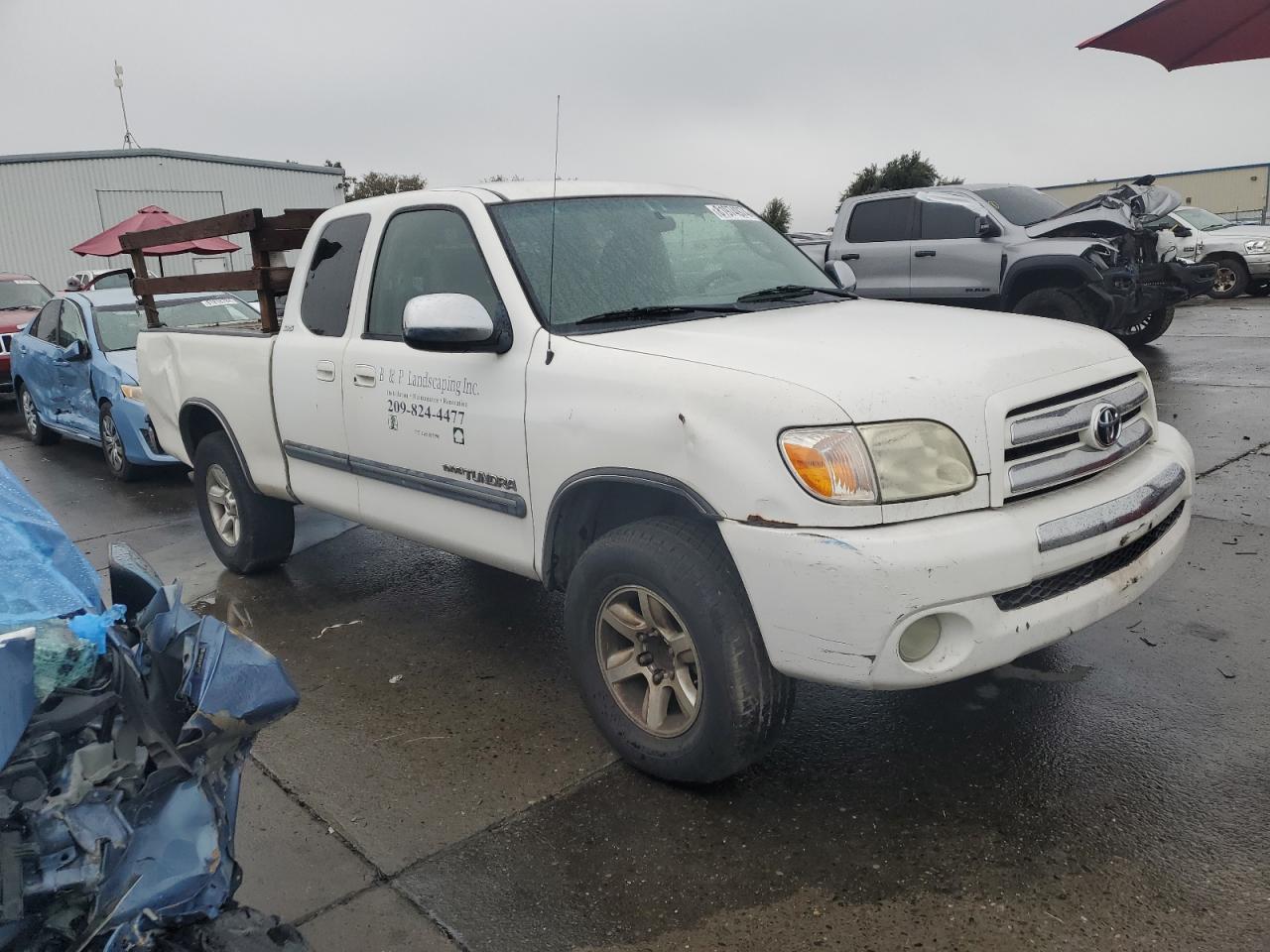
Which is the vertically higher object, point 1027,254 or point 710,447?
point 710,447

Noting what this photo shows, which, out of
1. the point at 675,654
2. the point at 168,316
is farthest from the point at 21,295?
the point at 675,654

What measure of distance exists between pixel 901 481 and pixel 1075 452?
70 centimetres

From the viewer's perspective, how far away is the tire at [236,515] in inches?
211

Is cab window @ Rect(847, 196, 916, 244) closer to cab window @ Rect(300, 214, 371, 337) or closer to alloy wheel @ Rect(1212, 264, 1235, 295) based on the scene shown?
cab window @ Rect(300, 214, 371, 337)

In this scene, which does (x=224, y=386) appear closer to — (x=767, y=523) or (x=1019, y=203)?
(x=767, y=523)

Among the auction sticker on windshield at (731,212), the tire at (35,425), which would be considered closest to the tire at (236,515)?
the auction sticker on windshield at (731,212)

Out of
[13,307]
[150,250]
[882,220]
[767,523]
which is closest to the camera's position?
[767,523]

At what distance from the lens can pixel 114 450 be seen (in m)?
8.48

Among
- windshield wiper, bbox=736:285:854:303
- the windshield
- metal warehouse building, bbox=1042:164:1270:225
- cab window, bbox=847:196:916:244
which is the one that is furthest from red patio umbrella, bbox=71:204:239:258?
metal warehouse building, bbox=1042:164:1270:225

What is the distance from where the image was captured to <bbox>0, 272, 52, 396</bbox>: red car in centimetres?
1320

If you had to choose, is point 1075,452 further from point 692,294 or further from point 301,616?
point 301,616

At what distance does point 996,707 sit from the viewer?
3.63 meters

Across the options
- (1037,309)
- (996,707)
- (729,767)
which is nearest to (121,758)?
(729,767)

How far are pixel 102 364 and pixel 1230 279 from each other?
17.5 metres
